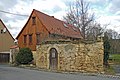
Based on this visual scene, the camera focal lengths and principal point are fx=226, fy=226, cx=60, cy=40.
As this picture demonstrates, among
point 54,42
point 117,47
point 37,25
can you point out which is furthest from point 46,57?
point 117,47

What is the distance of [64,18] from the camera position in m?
48.4

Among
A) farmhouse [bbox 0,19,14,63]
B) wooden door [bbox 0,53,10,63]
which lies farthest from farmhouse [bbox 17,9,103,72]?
farmhouse [bbox 0,19,14,63]

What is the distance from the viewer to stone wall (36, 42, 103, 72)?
22.2m

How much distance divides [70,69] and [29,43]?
1270 centimetres

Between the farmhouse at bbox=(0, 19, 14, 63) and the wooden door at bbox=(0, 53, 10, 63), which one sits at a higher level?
the farmhouse at bbox=(0, 19, 14, 63)

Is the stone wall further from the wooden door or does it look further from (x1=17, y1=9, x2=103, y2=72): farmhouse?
the wooden door

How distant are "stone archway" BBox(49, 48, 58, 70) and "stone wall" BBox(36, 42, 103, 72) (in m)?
0.36

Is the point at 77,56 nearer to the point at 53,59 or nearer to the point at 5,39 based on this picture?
the point at 53,59

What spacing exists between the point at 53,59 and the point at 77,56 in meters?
3.27

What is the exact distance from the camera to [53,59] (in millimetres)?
25312

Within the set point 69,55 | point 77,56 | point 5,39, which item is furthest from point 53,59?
point 5,39

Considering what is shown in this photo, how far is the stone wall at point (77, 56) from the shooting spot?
72.8ft

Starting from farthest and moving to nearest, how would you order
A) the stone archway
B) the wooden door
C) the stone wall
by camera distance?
the wooden door → the stone archway → the stone wall

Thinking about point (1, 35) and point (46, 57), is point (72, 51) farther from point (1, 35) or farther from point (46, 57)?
point (1, 35)
